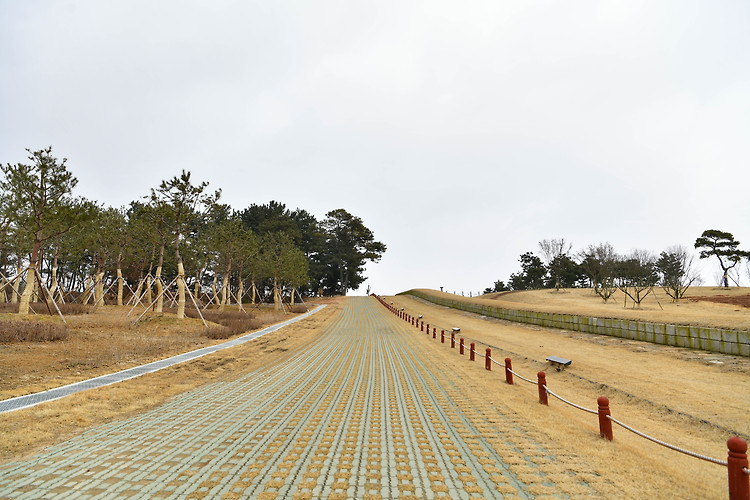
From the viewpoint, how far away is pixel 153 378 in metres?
10.8

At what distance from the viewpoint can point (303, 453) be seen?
557 cm

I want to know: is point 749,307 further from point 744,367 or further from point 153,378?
point 153,378

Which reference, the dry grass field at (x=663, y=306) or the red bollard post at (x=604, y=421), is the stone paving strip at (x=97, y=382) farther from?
the dry grass field at (x=663, y=306)

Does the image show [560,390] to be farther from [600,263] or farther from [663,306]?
[600,263]

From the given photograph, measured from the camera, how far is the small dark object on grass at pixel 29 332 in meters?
14.2

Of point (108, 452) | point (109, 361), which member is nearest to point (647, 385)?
point (108, 452)

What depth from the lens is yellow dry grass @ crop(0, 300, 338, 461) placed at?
21.2 ft

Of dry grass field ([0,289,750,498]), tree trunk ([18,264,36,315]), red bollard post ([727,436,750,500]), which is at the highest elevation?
tree trunk ([18,264,36,315])

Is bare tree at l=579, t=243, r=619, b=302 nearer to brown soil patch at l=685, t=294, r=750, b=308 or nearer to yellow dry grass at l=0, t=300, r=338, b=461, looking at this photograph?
brown soil patch at l=685, t=294, r=750, b=308

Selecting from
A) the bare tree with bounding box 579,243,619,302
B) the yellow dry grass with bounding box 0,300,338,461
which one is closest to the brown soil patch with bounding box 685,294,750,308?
the bare tree with bounding box 579,243,619,302

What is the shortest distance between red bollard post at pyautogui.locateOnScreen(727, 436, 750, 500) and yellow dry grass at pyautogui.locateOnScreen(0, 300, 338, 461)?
9211 mm

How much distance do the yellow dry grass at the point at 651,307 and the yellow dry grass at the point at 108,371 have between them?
18.9 meters

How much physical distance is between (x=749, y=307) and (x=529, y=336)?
3042cm

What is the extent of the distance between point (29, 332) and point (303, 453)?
15.9 m
